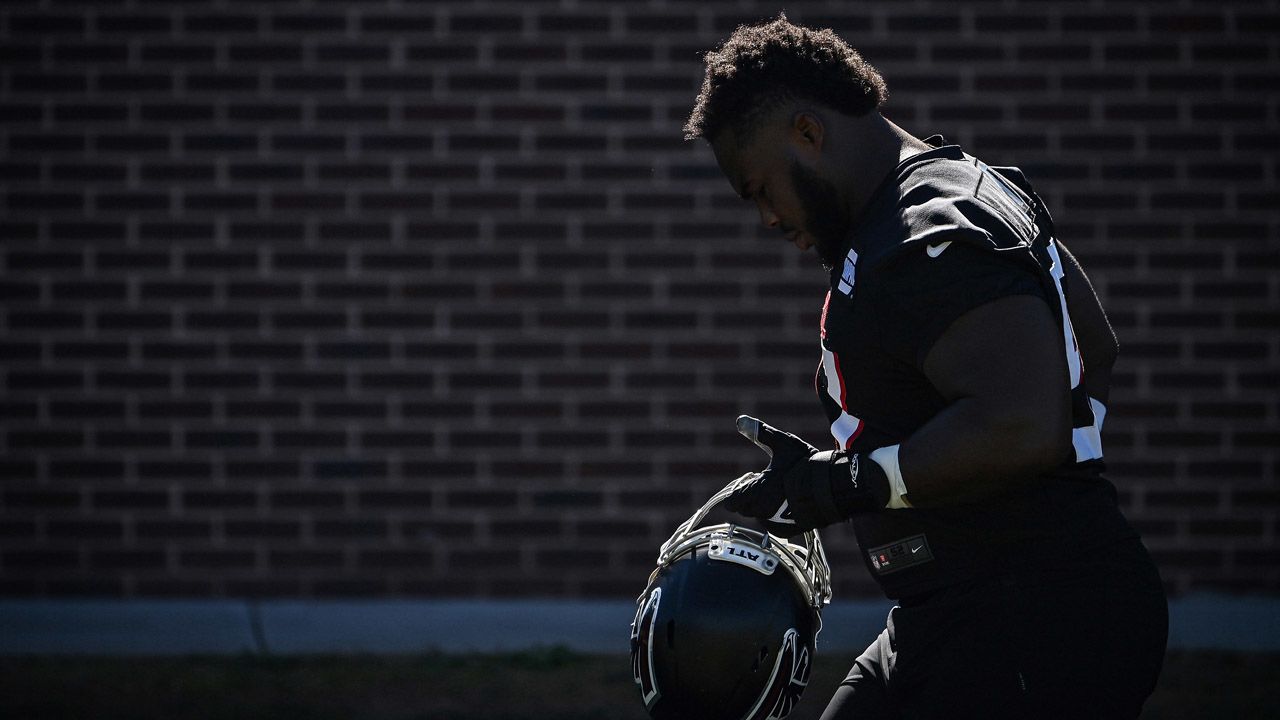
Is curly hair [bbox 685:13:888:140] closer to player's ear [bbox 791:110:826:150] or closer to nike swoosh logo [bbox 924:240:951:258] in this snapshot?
player's ear [bbox 791:110:826:150]

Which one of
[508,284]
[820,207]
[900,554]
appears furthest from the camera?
[508,284]

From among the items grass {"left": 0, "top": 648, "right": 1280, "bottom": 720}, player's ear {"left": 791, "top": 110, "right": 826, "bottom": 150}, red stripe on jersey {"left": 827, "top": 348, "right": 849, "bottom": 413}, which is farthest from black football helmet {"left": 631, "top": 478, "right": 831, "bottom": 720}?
grass {"left": 0, "top": 648, "right": 1280, "bottom": 720}

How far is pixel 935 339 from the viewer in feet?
7.38

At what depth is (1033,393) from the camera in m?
2.18

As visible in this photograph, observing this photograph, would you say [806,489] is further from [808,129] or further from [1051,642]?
[808,129]

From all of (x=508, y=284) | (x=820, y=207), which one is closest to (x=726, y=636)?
(x=820, y=207)

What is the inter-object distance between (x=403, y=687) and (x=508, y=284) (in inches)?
82.9

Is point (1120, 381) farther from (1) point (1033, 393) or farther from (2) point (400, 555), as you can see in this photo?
(1) point (1033, 393)

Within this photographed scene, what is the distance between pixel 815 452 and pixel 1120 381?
4.51 m

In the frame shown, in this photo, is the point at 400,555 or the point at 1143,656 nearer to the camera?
the point at 1143,656

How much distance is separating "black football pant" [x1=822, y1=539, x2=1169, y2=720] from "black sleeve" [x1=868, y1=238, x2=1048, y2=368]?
475mm

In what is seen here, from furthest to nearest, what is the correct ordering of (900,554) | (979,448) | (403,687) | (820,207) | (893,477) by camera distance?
(403,687) → (820,207) → (900,554) → (893,477) → (979,448)

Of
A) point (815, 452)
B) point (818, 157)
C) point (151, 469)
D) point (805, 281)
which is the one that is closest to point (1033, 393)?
point (815, 452)

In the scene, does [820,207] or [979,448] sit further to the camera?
[820,207]
